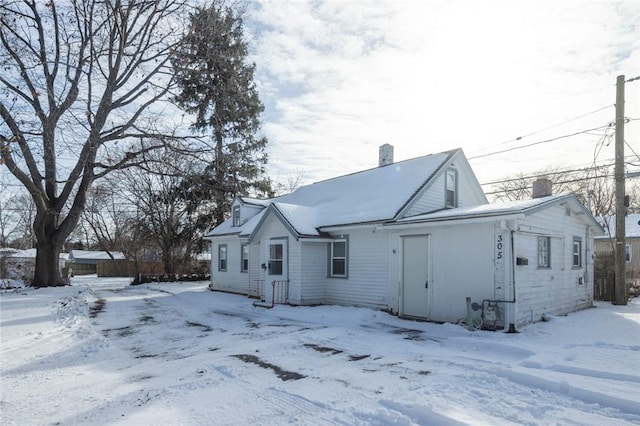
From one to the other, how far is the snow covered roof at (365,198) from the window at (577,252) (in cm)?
508

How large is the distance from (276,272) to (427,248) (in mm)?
6355

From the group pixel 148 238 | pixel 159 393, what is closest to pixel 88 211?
pixel 148 238

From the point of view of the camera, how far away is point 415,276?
1208 cm

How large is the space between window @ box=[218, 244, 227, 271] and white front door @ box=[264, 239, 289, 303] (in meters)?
6.77

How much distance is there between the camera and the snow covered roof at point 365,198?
14.0 meters

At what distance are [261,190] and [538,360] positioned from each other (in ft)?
91.7

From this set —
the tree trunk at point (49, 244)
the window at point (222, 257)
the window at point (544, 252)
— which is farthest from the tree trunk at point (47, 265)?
the window at point (544, 252)

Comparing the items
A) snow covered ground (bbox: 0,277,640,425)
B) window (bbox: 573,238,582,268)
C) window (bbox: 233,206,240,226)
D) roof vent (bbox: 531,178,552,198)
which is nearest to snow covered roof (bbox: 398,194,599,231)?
roof vent (bbox: 531,178,552,198)

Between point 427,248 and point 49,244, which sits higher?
point 427,248

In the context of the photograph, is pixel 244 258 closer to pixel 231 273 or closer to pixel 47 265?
pixel 231 273

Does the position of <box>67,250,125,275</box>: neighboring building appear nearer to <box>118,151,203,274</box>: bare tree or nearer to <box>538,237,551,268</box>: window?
<box>118,151,203,274</box>: bare tree

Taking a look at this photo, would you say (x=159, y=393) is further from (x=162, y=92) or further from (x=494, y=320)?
(x=162, y=92)

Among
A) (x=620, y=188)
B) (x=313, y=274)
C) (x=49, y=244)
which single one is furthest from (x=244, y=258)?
(x=620, y=188)

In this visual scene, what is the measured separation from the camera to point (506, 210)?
32.8 ft
